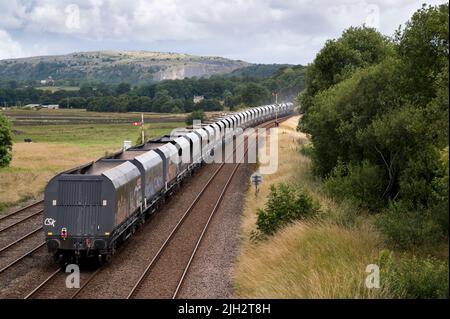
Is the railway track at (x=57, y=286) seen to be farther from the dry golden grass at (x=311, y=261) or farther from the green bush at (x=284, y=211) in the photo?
the green bush at (x=284, y=211)

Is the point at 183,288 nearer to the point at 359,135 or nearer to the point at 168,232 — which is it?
the point at 168,232

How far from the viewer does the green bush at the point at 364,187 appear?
74.7 ft

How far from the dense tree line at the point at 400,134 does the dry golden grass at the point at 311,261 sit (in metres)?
1.29

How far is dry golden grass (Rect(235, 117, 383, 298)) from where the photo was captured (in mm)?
13320

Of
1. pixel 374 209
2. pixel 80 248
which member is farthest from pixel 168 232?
pixel 374 209

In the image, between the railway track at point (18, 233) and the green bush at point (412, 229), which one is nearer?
the green bush at point (412, 229)

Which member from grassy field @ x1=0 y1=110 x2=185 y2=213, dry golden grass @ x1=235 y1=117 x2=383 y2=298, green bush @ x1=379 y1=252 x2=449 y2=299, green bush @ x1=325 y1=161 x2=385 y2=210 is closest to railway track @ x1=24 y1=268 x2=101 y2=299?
dry golden grass @ x1=235 y1=117 x2=383 y2=298

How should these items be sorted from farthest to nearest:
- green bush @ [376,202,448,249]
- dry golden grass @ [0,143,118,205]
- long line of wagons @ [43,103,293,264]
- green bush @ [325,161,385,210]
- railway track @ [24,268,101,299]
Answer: dry golden grass @ [0,143,118,205] → green bush @ [325,161,385,210] → long line of wagons @ [43,103,293,264] → railway track @ [24,268,101,299] → green bush @ [376,202,448,249]

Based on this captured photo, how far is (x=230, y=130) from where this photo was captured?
6109 centimetres

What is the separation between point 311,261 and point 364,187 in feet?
25.7

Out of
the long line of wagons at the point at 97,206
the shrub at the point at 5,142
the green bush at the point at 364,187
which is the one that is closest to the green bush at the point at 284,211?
the green bush at the point at 364,187

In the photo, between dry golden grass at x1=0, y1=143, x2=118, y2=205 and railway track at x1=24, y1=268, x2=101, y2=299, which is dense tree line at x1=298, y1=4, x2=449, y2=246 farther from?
dry golden grass at x1=0, y1=143, x2=118, y2=205
